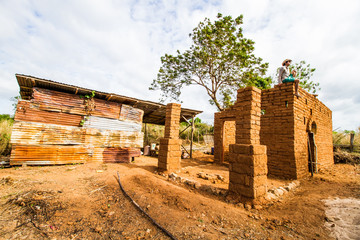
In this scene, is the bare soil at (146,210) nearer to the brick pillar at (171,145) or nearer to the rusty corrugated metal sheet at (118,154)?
the brick pillar at (171,145)

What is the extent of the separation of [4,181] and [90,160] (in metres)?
3.03

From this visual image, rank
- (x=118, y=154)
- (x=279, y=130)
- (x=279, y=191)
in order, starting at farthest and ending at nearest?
(x=118, y=154) → (x=279, y=130) → (x=279, y=191)

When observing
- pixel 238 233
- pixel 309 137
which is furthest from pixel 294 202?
pixel 309 137

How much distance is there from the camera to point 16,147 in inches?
233

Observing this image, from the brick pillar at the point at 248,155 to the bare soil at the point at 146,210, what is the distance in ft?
1.24

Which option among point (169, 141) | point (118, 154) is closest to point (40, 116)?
point (118, 154)

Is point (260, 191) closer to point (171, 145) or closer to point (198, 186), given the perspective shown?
point (198, 186)

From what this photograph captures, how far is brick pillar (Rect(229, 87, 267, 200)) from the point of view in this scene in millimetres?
3414

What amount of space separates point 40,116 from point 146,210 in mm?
6353

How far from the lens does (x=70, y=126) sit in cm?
691

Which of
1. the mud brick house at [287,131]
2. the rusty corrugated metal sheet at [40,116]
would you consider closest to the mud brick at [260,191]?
the mud brick house at [287,131]

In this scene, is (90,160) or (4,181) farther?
(90,160)

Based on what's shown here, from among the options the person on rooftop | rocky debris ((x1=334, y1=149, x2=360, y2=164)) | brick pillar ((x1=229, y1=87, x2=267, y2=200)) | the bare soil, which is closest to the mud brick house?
the person on rooftop

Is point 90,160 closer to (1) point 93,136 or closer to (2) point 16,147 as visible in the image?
(1) point 93,136
